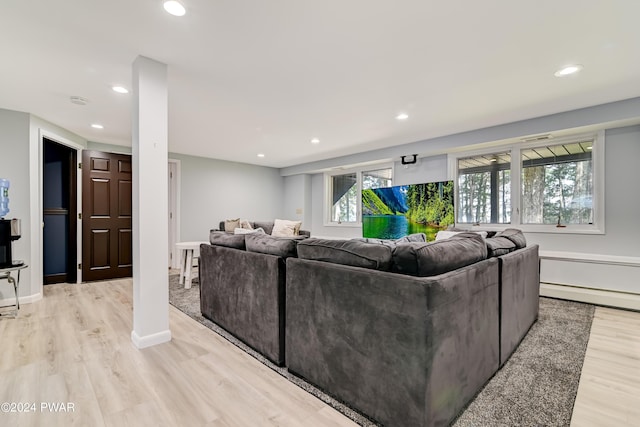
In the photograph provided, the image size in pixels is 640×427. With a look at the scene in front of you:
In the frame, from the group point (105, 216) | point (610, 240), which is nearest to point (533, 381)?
point (610, 240)

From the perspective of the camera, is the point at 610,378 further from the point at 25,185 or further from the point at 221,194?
the point at 221,194

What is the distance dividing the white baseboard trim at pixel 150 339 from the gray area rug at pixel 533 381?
1.38 feet

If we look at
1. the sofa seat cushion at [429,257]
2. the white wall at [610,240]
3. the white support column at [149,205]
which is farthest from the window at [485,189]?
the white support column at [149,205]

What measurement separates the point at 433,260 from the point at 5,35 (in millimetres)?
3206

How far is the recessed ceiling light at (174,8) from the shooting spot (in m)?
1.72

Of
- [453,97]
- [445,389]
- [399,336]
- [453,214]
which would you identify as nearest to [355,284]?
[399,336]

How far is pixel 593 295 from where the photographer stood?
3424mm

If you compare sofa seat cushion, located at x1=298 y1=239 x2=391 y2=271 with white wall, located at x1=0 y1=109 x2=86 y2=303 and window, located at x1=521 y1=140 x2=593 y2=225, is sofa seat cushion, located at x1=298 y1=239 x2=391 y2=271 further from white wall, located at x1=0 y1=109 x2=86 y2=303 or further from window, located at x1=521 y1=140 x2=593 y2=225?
white wall, located at x1=0 y1=109 x2=86 y2=303

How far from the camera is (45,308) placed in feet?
11.0

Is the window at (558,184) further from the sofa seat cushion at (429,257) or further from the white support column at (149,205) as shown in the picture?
the white support column at (149,205)

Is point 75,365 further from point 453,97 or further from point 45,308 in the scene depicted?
point 453,97

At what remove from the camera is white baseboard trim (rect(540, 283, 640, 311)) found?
10.6 ft

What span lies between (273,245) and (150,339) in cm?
131

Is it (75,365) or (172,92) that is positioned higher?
(172,92)
